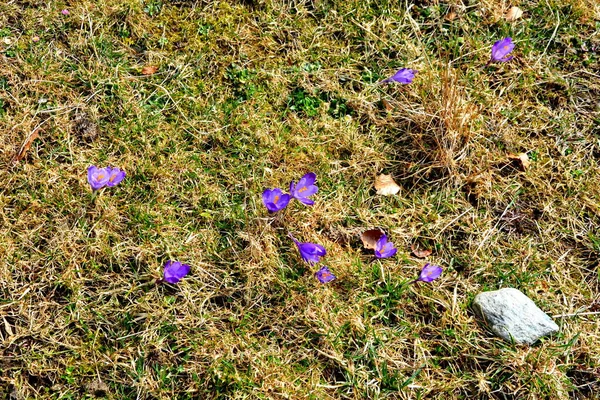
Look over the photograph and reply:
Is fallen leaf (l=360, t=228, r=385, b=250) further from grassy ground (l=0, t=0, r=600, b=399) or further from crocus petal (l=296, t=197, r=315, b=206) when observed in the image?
crocus petal (l=296, t=197, r=315, b=206)

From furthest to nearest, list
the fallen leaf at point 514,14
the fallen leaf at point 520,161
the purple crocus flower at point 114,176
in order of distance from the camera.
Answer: the fallen leaf at point 514,14 < the fallen leaf at point 520,161 < the purple crocus flower at point 114,176

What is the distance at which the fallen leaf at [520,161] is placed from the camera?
2564 mm

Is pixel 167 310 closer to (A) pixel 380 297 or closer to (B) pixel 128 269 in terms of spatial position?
(B) pixel 128 269

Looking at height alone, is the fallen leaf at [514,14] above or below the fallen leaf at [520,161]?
above

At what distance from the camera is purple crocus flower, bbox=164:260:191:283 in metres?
2.14

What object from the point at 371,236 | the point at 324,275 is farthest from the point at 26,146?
the point at 371,236

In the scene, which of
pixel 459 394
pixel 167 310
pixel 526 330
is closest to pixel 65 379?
pixel 167 310

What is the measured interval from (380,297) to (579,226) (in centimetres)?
86

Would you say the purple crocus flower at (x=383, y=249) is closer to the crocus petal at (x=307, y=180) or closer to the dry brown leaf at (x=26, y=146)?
the crocus petal at (x=307, y=180)

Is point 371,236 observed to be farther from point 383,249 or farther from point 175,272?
point 175,272

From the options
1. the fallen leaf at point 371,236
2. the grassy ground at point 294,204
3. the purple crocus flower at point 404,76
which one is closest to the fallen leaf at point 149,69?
the grassy ground at point 294,204

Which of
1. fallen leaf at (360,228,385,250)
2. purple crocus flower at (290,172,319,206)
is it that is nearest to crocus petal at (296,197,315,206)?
purple crocus flower at (290,172,319,206)

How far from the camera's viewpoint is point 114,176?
2.29m

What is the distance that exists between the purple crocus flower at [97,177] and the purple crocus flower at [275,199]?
0.58 m
